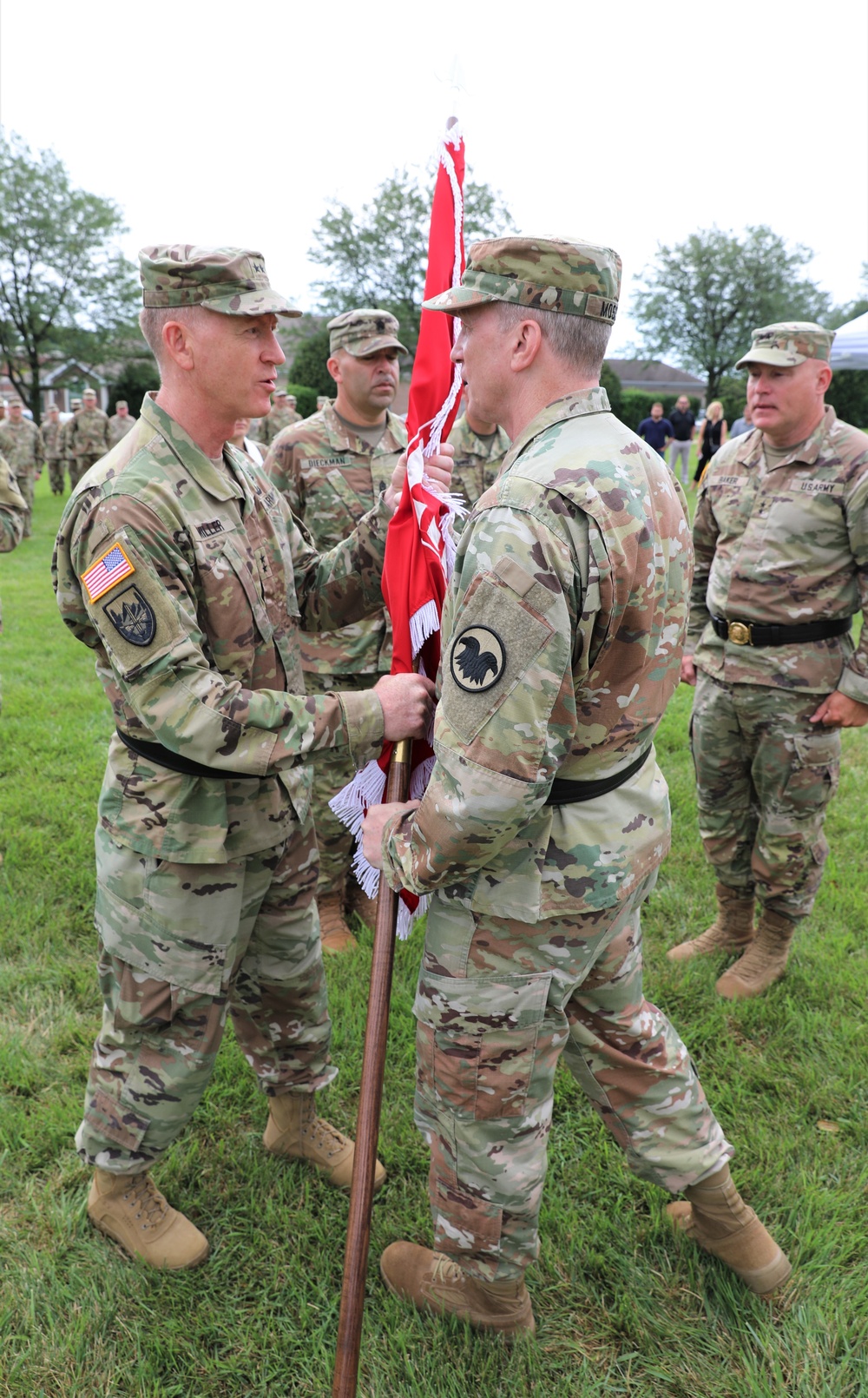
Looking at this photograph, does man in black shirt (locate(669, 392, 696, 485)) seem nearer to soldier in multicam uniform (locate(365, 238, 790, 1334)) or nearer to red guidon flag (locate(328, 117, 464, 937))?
red guidon flag (locate(328, 117, 464, 937))

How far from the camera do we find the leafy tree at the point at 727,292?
1663 inches

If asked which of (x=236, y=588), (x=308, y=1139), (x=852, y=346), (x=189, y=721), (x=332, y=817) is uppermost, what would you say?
(x=852, y=346)

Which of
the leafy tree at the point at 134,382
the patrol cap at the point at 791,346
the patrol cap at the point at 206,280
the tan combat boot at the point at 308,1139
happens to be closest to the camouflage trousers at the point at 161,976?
the tan combat boot at the point at 308,1139

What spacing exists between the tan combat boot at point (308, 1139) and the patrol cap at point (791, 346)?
3.20 meters

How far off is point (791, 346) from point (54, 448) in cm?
2037

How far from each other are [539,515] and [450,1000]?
1.13 meters

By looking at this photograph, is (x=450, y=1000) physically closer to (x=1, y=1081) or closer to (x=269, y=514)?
(x=269, y=514)

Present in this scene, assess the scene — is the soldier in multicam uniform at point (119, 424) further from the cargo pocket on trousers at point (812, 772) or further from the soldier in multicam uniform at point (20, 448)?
the cargo pocket on trousers at point (812, 772)

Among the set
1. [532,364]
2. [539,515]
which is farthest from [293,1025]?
[532,364]

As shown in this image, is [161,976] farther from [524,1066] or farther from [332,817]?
[332,817]

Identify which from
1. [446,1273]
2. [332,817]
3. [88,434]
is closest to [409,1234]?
[446,1273]

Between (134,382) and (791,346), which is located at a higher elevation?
(791,346)

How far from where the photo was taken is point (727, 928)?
4.34 meters

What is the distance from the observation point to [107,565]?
7.26 ft
